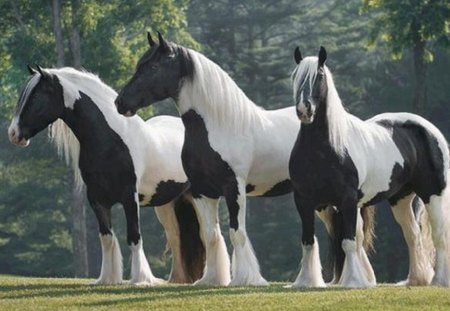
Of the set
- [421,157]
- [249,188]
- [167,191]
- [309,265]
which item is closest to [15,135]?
[167,191]

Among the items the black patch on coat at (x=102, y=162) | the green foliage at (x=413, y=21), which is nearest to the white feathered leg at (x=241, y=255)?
the black patch on coat at (x=102, y=162)

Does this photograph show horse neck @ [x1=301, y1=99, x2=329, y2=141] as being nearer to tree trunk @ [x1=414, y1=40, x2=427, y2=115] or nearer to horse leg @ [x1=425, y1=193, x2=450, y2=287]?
horse leg @ [x1=425, y1=193, x2=450, y2=287]

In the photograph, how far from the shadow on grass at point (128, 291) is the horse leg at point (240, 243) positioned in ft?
1.32

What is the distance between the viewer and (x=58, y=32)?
37031mm

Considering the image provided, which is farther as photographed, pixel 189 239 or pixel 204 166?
pixel 189 239

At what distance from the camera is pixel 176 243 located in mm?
20109

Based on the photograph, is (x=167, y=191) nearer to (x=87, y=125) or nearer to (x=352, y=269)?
(x=87, y=125)

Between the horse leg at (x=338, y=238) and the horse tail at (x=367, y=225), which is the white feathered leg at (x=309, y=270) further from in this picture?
the horse tail at (x=367, y=225)

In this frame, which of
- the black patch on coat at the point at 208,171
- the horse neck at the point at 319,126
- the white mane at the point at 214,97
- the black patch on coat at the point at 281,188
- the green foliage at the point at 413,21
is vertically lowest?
the black patch on coat at the point at 281,188

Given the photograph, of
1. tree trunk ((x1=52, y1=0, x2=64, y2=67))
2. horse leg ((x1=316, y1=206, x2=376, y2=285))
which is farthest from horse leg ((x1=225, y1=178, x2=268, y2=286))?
tree trunk ((x1=52, y1=0, x2=64, y2=67))

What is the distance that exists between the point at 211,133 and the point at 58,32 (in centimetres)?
2043

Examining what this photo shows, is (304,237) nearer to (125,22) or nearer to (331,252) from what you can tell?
(331,252)

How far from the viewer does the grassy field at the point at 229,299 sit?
14.6m

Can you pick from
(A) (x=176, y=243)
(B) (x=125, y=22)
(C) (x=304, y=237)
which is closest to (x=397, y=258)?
(B) (x=125, y=22)
